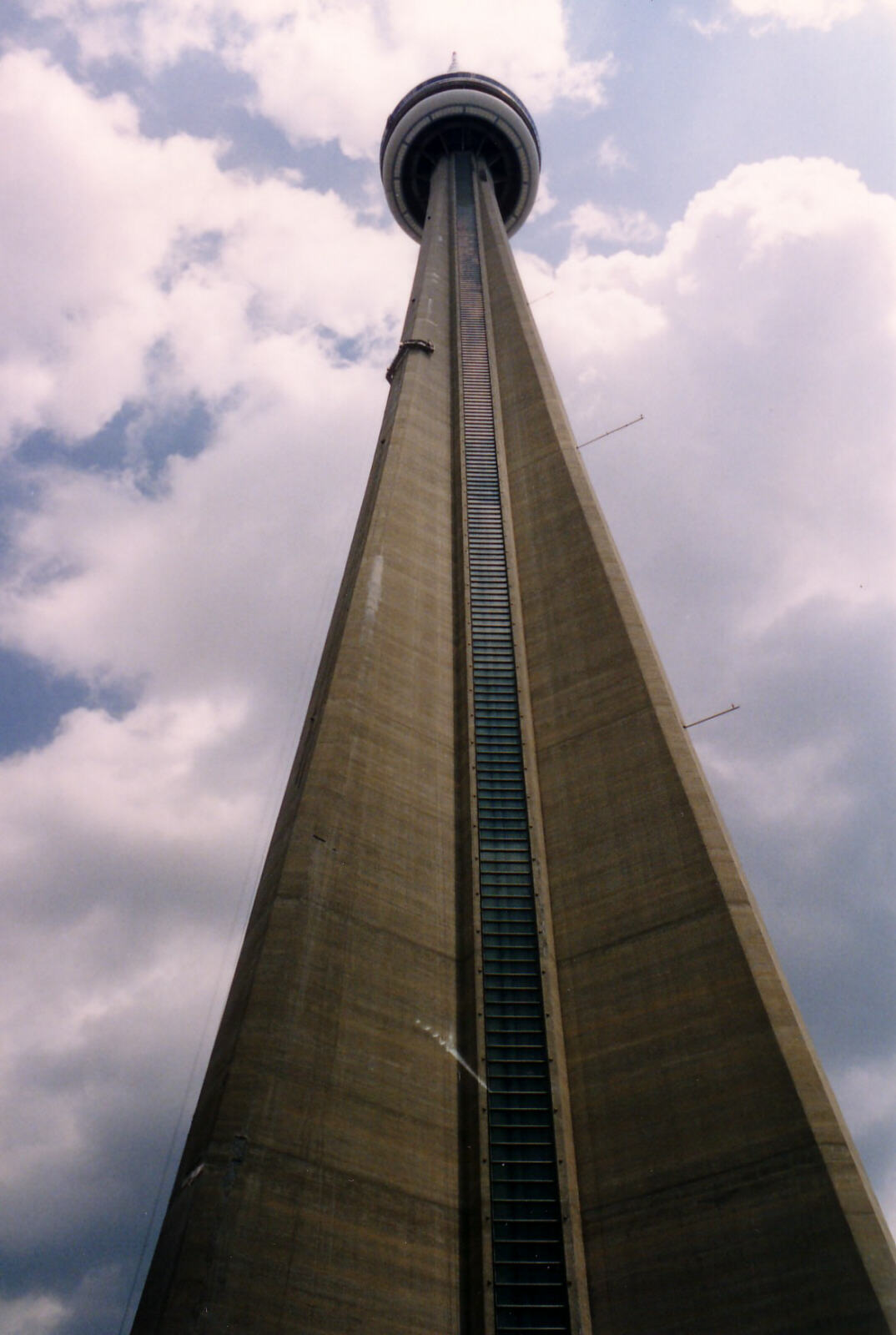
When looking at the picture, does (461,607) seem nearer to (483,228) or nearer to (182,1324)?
(182,1324)

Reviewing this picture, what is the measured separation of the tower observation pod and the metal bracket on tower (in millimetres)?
14229

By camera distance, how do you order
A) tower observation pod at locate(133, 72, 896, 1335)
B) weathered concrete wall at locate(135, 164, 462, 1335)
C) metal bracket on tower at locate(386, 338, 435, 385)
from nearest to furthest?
weathered concrete wall at locate(135, 164, 462, 1335) < tower observation pod at locate(133, 72, 896, 1335) < metal bracket on tower at locate(386, 338, 435, 385)

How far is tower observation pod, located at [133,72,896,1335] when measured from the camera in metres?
14.6

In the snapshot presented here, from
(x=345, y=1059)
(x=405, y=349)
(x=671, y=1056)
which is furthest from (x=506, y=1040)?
(x=405, y=349)

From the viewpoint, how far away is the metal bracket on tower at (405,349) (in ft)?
131

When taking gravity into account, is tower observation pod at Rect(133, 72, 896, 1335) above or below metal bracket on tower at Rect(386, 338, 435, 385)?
below

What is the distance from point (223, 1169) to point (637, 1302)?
23.0 ft

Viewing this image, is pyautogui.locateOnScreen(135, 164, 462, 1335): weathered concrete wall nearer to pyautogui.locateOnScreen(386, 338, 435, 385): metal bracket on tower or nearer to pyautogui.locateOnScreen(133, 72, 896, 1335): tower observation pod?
pyautogui.locateOnScreen(133, 72, 896, 1335): tower observation pod

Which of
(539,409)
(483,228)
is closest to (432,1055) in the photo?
(539,409)

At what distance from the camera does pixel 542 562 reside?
1190 inches

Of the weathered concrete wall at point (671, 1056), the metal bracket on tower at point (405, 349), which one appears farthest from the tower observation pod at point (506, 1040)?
the metal bracket on tower at point (405, 349)

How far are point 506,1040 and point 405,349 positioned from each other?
1156 inches

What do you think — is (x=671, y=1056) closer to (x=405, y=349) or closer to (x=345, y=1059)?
(x=345, y=1059)

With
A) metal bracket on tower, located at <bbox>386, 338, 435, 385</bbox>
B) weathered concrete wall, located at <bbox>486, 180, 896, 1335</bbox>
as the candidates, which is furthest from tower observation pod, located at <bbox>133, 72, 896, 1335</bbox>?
metal bracket on tower, located at <bbox>386, 338, 435, 385</bbox>
